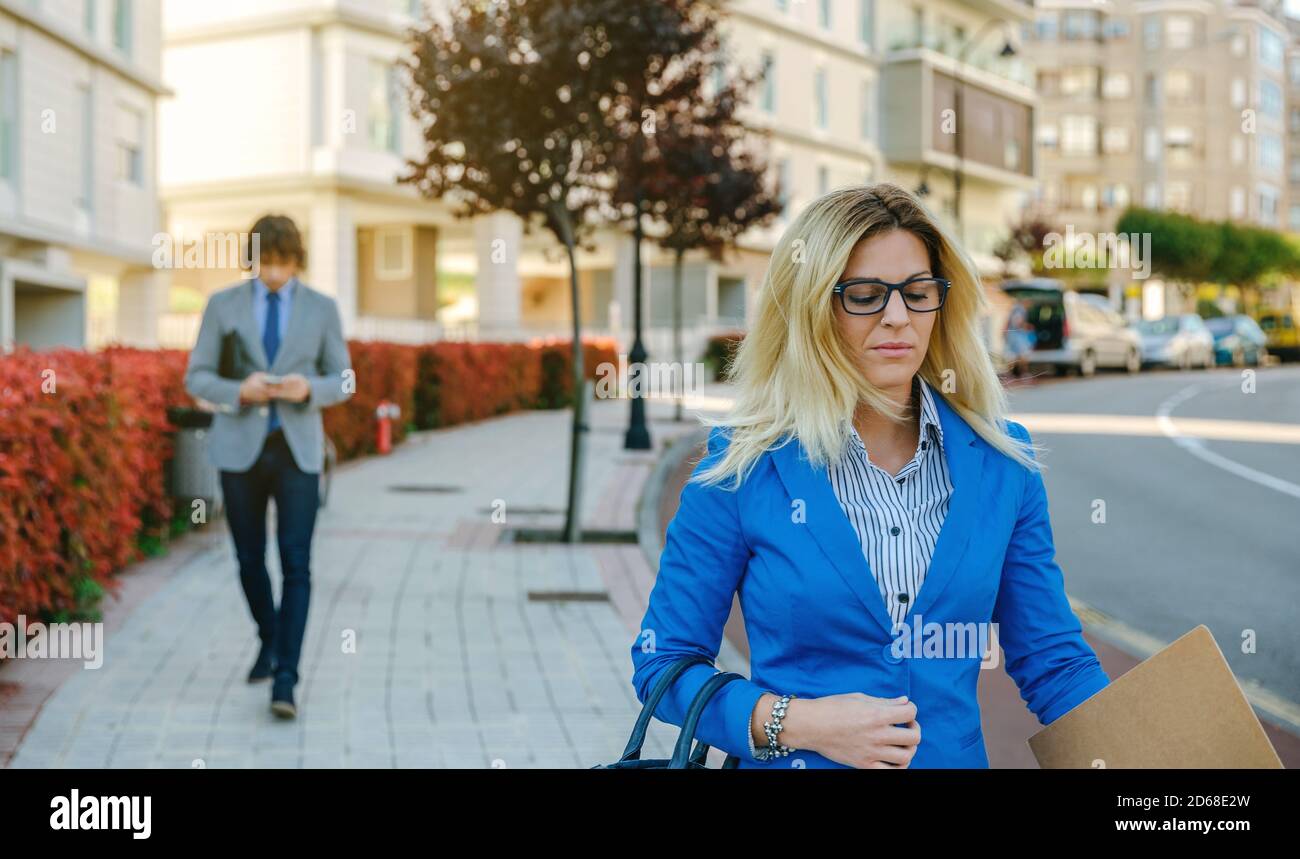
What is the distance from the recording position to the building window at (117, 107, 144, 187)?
3053 cm

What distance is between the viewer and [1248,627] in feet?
26.3

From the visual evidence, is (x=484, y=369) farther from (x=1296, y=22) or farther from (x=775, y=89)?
(x=1296, y=22)

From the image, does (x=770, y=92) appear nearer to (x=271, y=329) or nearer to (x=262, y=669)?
(x=271, y=329)

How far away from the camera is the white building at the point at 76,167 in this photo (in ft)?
84.4

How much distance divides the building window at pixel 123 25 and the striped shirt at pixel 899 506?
30.7 metres

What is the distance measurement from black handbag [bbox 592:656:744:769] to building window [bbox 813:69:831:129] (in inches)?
1944

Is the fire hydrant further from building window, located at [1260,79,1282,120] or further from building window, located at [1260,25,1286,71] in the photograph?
building window, located at [1260,25,1286,71]

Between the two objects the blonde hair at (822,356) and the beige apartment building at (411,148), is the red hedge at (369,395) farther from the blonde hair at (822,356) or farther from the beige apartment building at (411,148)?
the blonde hair at (822,356)

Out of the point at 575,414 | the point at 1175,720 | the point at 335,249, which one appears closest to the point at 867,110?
the point at 335,249

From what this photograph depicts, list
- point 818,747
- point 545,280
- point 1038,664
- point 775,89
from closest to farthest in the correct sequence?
point 818,747 < point 1038,664 < point 775,89 < point 545,280

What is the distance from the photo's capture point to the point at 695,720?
2088 millimetres

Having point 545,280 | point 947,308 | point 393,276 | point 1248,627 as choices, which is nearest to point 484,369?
point 393,276

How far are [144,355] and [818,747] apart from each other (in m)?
10.2

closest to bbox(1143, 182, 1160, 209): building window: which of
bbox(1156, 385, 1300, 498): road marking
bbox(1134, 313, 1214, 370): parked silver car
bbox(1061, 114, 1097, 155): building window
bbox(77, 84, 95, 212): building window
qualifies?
bbox(1061, 114, 1097, 155): building window
